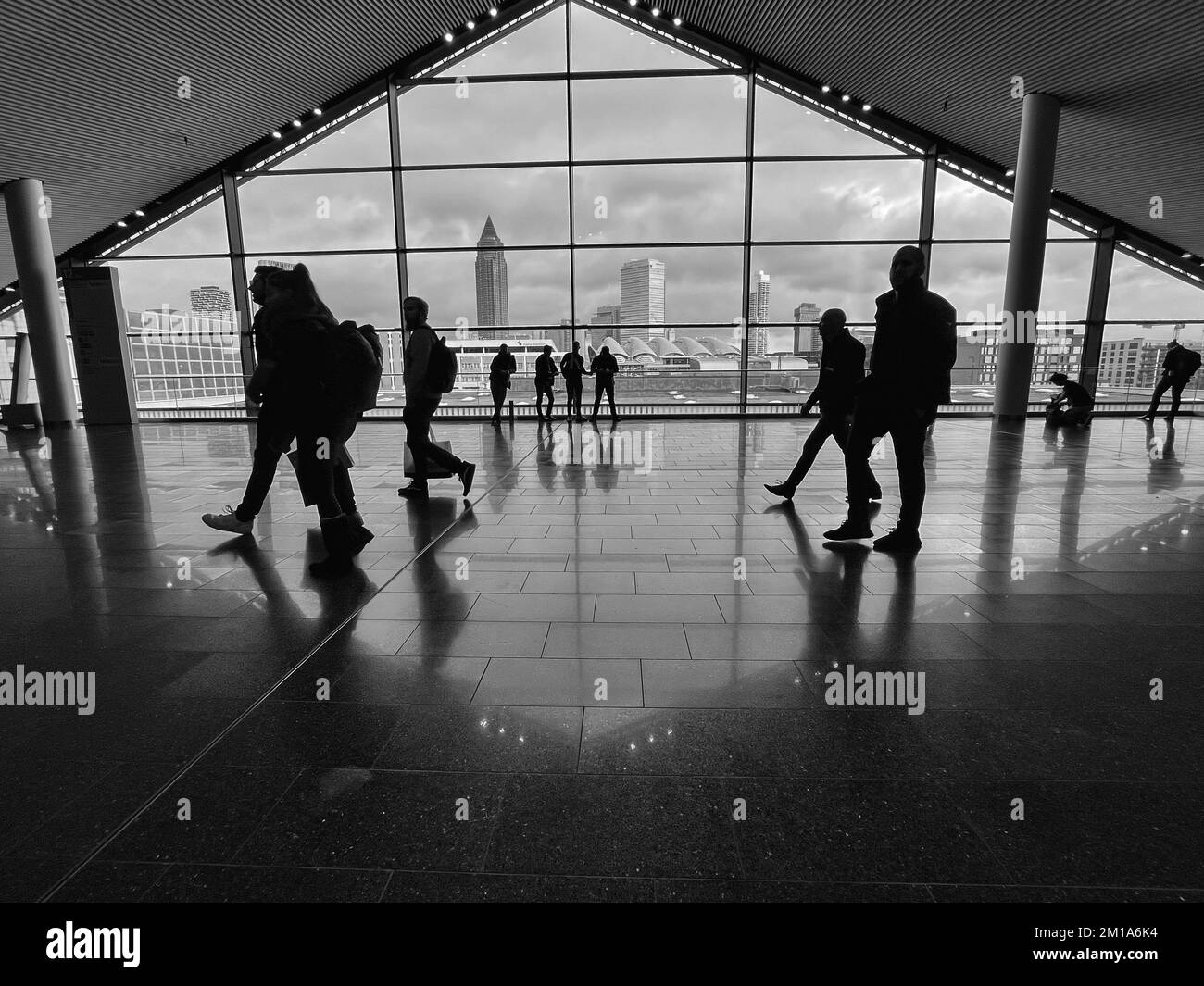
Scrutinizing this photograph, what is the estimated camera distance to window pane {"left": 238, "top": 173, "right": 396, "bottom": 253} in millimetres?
15570

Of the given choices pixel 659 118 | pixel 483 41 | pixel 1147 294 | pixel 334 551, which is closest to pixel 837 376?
pixel 334 551

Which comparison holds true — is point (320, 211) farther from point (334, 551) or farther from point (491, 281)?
point (334, 551)

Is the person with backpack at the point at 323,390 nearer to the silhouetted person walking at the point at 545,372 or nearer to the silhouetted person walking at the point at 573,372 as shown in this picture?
the silhouetted person walking at the point at 545,372

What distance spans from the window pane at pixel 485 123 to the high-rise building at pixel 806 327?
651 cm

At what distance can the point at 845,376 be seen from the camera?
214 inches

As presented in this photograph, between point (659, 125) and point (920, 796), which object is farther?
point (659, 125)

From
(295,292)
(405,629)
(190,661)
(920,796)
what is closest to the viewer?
(920,796)

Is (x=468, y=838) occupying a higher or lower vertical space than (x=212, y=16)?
lower

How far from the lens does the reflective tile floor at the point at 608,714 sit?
1.64m
